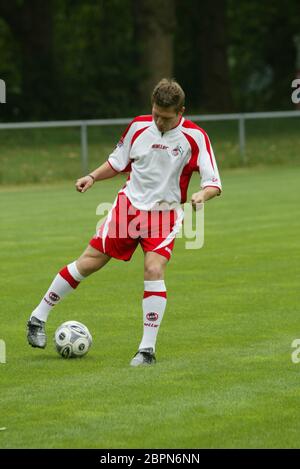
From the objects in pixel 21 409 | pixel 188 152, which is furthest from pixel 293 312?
pixel 21 409

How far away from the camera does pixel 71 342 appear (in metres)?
9.44

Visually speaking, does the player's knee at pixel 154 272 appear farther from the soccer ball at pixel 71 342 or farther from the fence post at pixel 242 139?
the fence post at pixel 242 139

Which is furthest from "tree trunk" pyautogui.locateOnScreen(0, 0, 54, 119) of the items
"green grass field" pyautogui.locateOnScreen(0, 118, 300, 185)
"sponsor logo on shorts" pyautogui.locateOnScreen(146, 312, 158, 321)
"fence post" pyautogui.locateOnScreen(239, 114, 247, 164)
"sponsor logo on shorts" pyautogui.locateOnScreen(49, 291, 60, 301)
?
"sponsor logo on shorts" pyautogui.locateOnScreen(146, 312, 158, 321)

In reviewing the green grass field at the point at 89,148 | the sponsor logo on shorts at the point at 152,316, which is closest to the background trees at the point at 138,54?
the green grass field at the point at 89,148

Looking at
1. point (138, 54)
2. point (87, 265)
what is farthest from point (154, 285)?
point (138, 54)

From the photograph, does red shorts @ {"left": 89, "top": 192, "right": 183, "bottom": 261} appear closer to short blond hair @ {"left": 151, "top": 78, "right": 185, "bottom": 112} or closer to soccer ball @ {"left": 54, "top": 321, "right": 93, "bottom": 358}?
soccer ball @ {"left": 54, "top": 321, "right": 93, "bottom": 358}

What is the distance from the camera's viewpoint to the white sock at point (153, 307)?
9188 mm

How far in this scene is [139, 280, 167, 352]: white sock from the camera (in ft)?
30.1

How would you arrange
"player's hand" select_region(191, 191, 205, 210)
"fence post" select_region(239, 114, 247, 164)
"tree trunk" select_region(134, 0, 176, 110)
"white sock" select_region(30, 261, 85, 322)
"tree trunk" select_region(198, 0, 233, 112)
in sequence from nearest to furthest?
"player's hand" select_region(191, 191, 205, 210), "white sock" select_region(30, 261, 85, 322), "fence post" select_region(239, 114, 247, 164), "tree trunk" select_region(134, 0, 176, 110), "tree trunk" select_region(198, 0, 233, 112)

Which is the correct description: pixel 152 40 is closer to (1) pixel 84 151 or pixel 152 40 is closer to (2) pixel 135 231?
(1) pixel 84 151

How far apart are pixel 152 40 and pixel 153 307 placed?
3026 centimetres

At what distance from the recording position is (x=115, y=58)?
133ft

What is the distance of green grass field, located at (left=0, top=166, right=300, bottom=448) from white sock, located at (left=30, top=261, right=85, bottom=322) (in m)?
0.31

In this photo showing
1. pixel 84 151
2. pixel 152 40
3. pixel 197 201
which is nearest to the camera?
pixel 197 201
